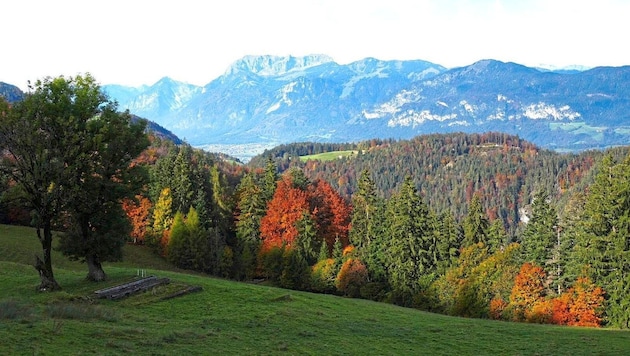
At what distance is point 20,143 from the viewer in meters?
31.1

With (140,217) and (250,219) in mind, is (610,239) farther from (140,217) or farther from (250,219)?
(140,217)

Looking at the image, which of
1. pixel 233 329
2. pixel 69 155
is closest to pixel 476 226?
pixel 233 329

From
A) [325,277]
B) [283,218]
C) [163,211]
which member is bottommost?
[325,277]

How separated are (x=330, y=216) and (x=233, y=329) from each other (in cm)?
6437

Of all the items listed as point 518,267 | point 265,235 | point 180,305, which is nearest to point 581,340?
point 180,305

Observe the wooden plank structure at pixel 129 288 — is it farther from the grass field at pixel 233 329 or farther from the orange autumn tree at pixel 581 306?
the orange autumn tree at pixel 581 306

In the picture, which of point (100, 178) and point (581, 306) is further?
point (581, 306)

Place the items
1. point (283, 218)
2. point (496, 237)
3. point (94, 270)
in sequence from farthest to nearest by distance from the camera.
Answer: point (283, 218), point (496, 237), point (94, 270)

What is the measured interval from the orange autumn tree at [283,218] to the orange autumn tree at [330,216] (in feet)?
17.4

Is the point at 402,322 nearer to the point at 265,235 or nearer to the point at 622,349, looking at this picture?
the point at 622,349

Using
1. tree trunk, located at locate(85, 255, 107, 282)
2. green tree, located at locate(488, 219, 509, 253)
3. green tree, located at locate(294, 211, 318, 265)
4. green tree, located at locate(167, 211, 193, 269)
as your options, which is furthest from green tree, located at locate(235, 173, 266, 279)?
tree trunk, located at locate(85, 255, 107, 282)

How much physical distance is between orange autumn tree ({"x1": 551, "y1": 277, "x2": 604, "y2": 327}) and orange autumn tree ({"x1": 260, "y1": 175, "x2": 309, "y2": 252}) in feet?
127

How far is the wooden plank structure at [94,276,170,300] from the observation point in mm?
30781

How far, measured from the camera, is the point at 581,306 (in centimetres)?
5041
